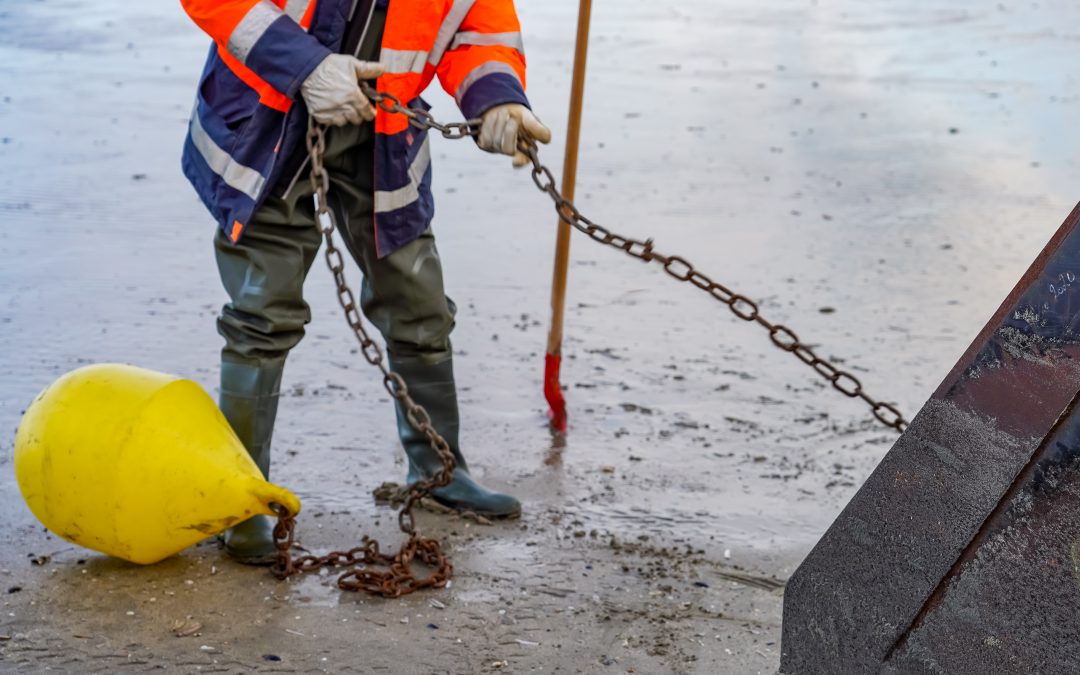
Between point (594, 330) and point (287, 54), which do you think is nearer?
point (287, 54)

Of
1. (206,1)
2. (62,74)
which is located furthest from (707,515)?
(62,74)

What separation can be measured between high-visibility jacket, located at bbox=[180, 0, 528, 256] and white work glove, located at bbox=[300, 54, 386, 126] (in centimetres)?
2

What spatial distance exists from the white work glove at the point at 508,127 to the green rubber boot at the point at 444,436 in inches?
25.7

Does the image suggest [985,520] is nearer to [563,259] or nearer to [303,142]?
[303,142]

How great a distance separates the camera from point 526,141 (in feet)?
9.64

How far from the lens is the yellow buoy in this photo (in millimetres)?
2789

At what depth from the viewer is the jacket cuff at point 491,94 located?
2959mm

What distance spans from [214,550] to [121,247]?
7.80ft

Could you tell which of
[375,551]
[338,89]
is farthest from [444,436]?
[338,89]

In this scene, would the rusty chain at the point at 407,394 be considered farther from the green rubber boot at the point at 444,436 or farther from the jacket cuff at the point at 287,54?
the green rubber boot at the point at 444,436

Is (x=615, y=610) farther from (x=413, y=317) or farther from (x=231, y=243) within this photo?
(x=231, y=243)

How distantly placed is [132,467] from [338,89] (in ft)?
2.88

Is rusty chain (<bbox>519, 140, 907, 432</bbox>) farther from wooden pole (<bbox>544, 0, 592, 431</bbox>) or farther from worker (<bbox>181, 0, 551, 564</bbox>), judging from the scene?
wooden pole (<bbox>544, 0, 592, 431</bbox>)

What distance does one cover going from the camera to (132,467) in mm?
2777
